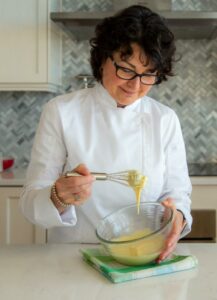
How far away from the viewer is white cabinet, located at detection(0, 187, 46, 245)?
2.21m

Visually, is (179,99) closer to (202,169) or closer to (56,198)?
(202,169)

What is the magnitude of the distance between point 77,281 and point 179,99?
192cm

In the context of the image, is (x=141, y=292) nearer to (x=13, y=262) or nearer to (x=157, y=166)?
(x=13, y=262)

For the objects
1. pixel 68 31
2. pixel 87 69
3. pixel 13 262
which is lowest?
pixel 13 262

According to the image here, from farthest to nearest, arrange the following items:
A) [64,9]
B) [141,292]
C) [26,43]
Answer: [64,9], [26,43], [141,292]

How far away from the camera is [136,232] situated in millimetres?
1070

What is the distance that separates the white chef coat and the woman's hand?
0.19 metres

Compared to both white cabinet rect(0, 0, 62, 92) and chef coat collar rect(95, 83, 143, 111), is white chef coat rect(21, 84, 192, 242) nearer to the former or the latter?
chef coat collar rect(95, 83, 143, 111)

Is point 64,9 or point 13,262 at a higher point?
point 64,9

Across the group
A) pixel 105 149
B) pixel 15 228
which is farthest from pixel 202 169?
pixel 105 149

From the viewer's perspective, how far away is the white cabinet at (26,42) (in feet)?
7.77

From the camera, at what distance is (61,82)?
2.69 meters

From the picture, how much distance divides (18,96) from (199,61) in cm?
107

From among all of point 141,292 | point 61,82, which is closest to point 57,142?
point 141,292
